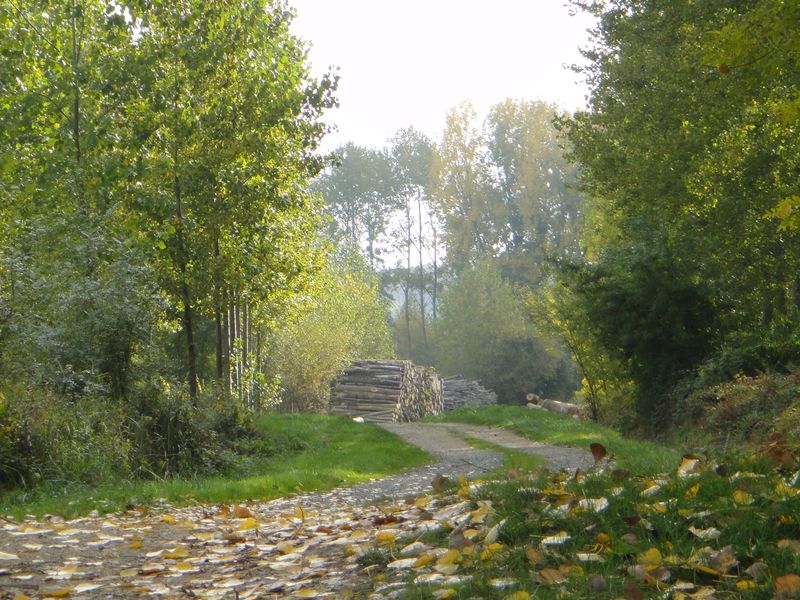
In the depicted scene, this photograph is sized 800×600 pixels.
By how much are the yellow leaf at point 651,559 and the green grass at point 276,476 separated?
22.9 feet

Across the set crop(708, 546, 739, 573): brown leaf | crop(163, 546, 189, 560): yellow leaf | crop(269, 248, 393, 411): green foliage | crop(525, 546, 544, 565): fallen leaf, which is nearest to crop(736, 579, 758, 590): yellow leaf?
crop(708, 546, 739, 573): brown leaf

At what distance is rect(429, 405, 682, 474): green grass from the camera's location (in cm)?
1243

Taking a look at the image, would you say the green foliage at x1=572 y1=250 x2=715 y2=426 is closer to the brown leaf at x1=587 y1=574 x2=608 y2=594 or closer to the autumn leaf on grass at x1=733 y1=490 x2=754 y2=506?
the autumn leaf on grass at x1=733 y1=490 x2=754 y2=506

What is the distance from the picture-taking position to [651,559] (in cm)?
498

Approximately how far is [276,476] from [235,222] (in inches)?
317

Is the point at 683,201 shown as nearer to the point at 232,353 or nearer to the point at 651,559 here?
the point at 232,353

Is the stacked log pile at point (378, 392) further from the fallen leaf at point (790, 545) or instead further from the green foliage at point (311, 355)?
the fallen leaf at point (790, 545)

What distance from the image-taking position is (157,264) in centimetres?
2041

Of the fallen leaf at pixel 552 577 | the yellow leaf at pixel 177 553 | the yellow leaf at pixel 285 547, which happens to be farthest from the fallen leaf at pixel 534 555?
the yellow leaf at pixel 177 553

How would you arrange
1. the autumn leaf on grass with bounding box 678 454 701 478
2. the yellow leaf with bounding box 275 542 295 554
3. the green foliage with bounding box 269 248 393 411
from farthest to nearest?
the green foliage with bounding box 269 248 393 411 → the yellow leaf with bounding box 275 542 295 554 → the autumn leaf on grass with bounding box 678 454 701 478

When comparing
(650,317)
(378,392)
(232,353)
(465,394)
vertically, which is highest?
(650,317)

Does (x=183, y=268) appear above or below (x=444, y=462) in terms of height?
above

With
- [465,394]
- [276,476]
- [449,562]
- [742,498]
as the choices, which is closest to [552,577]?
[449,562]

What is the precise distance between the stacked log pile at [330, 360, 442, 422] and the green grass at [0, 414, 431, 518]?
8.59 meters
